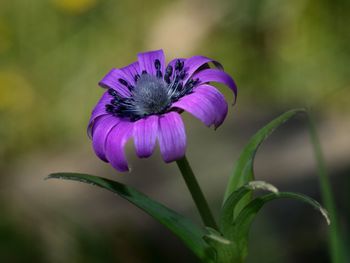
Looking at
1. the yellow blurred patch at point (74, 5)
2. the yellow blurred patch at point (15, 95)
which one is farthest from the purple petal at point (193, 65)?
the yellow blurred patch at point (74, 5)

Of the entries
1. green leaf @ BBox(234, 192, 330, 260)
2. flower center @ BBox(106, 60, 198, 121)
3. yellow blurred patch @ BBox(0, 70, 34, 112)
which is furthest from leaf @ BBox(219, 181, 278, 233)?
yellow blurred patch @ BBox(0, 70, 34, 112)

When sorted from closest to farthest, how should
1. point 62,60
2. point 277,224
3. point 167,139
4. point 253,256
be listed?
point 167,139
point 253,256
point 277,224
point 62,60

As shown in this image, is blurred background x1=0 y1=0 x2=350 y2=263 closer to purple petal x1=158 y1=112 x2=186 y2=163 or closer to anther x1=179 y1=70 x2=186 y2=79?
anther x1=179 y1=70 x2=186 y2=79

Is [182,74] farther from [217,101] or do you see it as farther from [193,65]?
[217,101]

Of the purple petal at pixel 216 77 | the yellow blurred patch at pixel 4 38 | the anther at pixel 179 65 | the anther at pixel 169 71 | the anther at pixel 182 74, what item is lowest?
the purple petal at pixel 216 77

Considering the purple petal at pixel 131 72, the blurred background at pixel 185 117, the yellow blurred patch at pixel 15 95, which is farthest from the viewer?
the yellow blurred patch at pixel 15 95

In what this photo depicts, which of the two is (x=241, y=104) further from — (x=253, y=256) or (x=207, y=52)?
(x=253, y=256)

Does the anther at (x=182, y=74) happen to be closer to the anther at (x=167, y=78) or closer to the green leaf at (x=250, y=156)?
the anther at (x=167, y=78)

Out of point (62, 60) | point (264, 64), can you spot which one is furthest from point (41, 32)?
point (264, 64)
